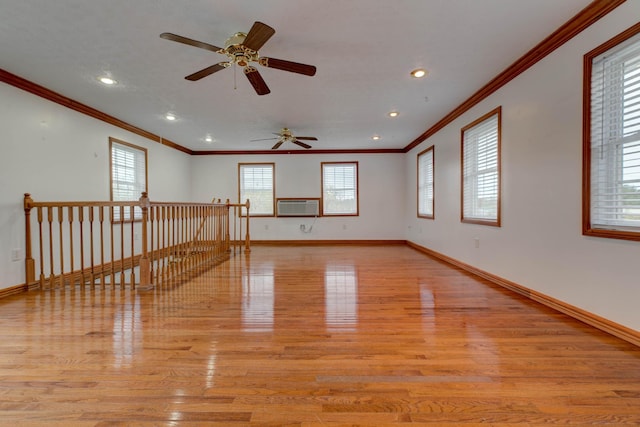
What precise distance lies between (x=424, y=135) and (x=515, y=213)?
125 inches

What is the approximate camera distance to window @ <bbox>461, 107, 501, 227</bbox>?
3604 millimetres

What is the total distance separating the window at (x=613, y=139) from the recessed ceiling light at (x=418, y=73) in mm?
1360

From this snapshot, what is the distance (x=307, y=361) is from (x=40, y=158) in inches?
Result: 163

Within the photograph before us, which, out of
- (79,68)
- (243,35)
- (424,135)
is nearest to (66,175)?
(79,68)

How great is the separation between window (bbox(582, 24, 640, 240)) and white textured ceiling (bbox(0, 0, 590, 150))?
18.9 inches

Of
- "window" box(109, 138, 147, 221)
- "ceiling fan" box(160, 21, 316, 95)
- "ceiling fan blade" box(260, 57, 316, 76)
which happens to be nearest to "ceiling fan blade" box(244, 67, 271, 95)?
"ceiling fan" box(160, 21, 316, 95)

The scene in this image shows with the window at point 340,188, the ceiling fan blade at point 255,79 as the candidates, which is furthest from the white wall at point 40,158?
the window at point 340,188

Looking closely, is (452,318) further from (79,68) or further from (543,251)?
(79,68)

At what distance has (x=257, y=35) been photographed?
211cm

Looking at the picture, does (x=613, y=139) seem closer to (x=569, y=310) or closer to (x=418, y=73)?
(x=569, y=310)

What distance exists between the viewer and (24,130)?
335 centimetres

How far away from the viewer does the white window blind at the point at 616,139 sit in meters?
2.01

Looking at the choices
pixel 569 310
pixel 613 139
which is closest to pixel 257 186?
pixel 569 310

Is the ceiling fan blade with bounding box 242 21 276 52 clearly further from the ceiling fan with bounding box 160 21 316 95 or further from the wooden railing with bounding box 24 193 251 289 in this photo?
the wooden railing with bounding box 24 193 251 289
